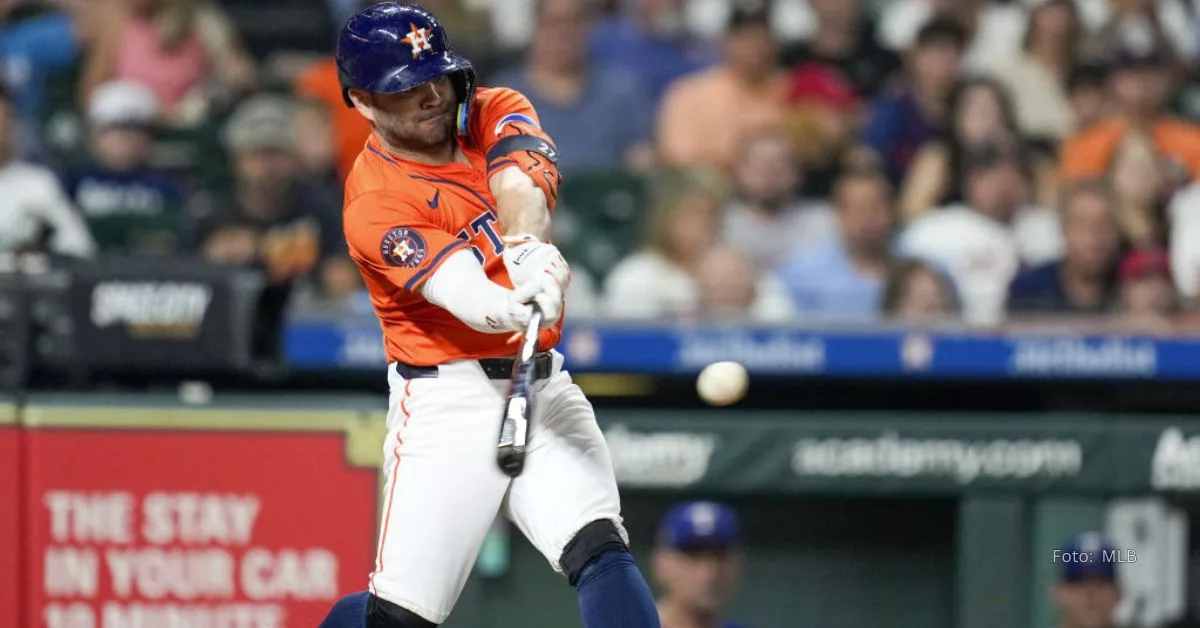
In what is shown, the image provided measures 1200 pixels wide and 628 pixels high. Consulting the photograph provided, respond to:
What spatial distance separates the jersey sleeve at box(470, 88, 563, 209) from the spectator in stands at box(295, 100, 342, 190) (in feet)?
11.5

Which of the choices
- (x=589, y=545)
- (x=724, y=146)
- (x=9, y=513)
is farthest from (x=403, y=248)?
(x=724, y=146)

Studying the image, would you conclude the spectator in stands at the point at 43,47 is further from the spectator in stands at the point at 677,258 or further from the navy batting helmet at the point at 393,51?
the navy batting helmet at the point at 393,51

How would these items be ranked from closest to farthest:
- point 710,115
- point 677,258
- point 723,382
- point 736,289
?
1. point 723,382
2. point 736,289
3. point 677,258
4. point 710,115

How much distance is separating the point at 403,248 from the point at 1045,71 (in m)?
5.10

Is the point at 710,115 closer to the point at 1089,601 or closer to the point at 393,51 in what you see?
the point at 1089,601

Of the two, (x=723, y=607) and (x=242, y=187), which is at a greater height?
(x=242, y=187)

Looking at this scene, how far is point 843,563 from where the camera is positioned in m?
5.58

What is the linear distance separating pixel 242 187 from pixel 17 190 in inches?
35.1

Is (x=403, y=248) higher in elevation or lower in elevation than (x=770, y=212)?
lower

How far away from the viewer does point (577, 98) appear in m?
7.53

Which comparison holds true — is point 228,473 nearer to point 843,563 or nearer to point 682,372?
point 682,372

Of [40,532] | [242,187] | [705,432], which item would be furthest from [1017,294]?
[40,532]

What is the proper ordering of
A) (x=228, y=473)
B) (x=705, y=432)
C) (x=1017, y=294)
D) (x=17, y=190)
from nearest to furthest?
(x=228, y=473)
(x=705, y=432)
(x=1017, y=294)
(x=17, y=190)

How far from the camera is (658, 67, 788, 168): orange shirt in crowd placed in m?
7.45
